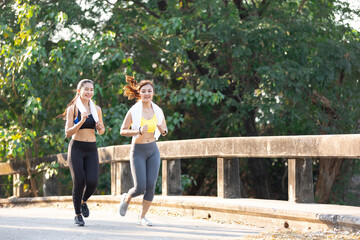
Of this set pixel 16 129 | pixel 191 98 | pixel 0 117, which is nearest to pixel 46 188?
pixel 16 129

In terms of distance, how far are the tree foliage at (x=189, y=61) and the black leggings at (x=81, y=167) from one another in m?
4.47

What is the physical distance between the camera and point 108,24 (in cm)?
1466

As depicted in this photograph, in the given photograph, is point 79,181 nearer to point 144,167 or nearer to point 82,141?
point 82,141

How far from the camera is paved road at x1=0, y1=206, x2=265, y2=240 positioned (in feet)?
21.7

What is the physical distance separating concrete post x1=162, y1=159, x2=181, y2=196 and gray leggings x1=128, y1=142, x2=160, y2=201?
1664 millimetres

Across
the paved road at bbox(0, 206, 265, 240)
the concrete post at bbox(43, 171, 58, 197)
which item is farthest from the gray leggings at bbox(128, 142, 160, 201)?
the concrete post at bbox(43, 171, 58, 197)

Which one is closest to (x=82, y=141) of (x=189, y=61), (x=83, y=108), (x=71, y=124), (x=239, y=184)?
(x=71, y=124)

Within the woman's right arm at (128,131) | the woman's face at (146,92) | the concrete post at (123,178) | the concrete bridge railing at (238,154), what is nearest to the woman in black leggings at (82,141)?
the woman's right arm at (128,131)

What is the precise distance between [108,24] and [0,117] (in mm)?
3151

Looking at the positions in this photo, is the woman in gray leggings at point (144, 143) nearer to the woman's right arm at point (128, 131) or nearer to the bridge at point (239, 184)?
the woman's right arm at point (128, 131)

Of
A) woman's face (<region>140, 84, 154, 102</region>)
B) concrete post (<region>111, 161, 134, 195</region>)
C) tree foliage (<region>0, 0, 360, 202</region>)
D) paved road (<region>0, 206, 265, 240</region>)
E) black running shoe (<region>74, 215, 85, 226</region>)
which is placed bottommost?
paved road (<region>0, 206, 265, 240</region>)

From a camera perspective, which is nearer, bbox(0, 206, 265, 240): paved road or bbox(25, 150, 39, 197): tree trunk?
bbox(0, 206, 265, 240): paved road

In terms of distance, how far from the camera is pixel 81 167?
7656 mm

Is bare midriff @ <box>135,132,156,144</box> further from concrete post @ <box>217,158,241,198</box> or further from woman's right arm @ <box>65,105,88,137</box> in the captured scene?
concrete post @ <box>217,158,241,198</box>
